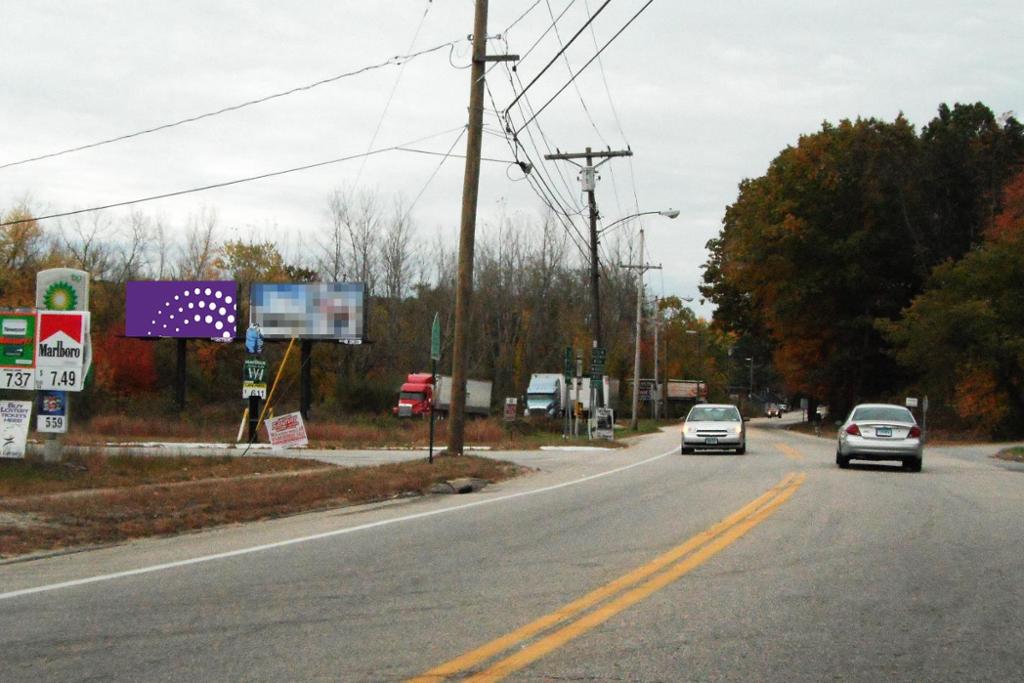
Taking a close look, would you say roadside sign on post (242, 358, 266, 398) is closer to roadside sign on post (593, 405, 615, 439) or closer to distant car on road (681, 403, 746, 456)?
distant car on road (681, 403, 746, 456)

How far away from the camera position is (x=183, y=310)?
1976 inches

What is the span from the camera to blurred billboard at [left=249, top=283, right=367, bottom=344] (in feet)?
159

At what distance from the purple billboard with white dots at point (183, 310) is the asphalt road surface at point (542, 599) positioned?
120ft

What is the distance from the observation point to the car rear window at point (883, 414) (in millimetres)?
24688

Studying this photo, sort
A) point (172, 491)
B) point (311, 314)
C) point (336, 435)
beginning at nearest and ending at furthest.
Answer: point (172, 491), point (336, 435), point (311, 314)

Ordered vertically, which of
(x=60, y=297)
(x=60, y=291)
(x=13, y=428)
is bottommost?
(x=13, y=428)

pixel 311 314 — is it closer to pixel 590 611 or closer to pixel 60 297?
pixel 60 297

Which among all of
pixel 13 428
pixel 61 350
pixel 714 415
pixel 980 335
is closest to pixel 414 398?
pixel 980 335

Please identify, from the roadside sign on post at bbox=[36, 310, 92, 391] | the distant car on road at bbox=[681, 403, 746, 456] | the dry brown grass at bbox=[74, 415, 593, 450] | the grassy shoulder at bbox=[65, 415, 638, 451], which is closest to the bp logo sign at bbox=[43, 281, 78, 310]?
the roadside sign on post at bbox=[36, 310, 92, 391]

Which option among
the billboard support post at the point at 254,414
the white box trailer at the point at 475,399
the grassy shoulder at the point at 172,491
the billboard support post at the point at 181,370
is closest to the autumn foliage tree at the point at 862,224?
the white box trailer at the point at 475,399

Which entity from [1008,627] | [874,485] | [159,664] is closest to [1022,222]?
[874,485]

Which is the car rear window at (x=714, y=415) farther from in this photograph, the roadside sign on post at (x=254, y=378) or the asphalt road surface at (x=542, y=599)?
the asphalt road surface at (x=542, y=599)

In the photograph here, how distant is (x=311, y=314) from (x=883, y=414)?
2936cm

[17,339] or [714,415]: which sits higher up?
[17,339]
